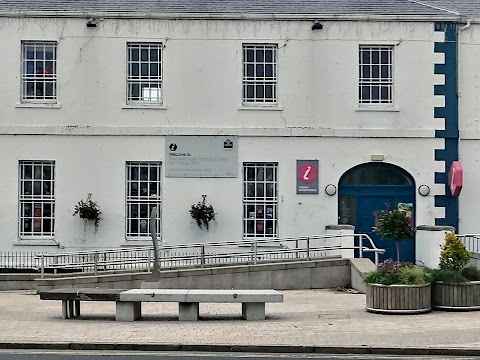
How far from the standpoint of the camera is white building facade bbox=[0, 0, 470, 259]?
24641 millimetres

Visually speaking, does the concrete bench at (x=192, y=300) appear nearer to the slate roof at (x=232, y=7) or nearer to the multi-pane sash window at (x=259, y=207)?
the multi-pane sash window at (x=259, y=207)

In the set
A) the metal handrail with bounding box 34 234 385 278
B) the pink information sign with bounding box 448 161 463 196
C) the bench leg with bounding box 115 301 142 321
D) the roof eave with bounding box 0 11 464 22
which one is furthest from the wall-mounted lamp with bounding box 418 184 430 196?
the bench leg with bounding box 115 301 142 321

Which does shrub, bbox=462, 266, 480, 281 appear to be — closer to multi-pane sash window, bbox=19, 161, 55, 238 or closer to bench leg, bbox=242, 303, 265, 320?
bench leg, bbox=242, 303, 265, 320

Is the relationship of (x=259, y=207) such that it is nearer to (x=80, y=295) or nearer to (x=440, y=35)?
(x=440, y=35)

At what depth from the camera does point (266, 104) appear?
2495cm

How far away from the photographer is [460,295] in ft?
55.5

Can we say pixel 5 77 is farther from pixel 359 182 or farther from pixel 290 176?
pixel 359 182

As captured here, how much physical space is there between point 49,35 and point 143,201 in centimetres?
543

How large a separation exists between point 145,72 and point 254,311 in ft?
35.6

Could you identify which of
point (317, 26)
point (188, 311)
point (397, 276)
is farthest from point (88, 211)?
point (397, 276)

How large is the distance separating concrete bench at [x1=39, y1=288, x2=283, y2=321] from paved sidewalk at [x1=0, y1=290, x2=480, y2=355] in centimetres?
28

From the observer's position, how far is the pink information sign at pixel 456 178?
24.2 meters

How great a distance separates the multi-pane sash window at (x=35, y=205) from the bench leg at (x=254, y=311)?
1015cm

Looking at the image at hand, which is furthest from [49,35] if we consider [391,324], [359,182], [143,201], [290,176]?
[391,324]
